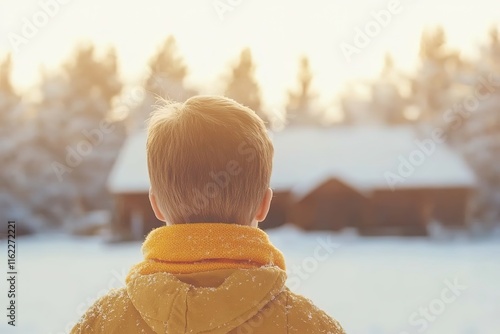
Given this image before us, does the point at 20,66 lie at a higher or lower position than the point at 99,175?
higher

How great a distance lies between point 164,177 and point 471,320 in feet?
11.0

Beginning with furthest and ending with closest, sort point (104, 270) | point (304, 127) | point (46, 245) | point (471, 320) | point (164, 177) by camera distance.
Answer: point (304, 127), point (46, 245), point (104, 270), point (471, 320), point (164, 177)

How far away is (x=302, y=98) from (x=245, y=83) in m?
1.57

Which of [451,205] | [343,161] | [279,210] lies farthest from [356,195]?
[451,205]

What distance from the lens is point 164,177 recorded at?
0.71 meters

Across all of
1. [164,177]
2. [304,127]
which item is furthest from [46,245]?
[164,177]

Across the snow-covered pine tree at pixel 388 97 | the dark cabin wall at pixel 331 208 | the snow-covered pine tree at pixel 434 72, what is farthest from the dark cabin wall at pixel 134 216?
the snow-covered pine tree at pixel 434 72

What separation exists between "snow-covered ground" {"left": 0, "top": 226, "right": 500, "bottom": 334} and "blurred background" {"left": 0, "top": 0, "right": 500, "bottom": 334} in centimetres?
9

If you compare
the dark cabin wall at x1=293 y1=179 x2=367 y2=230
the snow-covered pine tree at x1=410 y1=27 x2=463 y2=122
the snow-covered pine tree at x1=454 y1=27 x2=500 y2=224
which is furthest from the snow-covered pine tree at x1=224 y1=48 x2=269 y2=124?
the snow-covered pine tree at x1=454 y1=27 x2=500 y2=224

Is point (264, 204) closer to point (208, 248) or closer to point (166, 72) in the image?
point (208, 248)

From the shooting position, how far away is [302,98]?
34.8 feet

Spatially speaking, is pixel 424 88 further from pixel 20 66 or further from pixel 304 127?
pixel 20 66

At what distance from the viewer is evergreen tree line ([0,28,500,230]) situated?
9328 mm

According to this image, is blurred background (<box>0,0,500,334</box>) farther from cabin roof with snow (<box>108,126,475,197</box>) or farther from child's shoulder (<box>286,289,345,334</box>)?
child's shoulder (<box>286,289,345,334</box>)
